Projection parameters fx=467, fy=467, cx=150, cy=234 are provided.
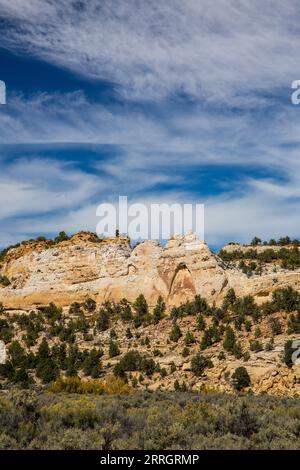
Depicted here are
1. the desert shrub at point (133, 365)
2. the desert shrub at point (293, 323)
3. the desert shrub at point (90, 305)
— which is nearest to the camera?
the desert shrub at point (133, 365)

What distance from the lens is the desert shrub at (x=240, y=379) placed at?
112 feet

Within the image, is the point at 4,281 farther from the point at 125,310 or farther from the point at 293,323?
the point at 293,323

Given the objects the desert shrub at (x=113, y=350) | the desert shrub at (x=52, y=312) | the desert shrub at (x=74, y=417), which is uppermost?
the desert shrub at (x=52, y=312)

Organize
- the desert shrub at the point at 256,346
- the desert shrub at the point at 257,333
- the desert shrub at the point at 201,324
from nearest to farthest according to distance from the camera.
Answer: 1. the desert shrub at the point at 256,346
2. the desert shrub at the point at 257,333
3. the desert shrub at the point at 201,324

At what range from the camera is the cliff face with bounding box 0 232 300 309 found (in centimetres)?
5300

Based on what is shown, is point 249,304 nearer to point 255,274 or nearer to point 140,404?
point 255,274

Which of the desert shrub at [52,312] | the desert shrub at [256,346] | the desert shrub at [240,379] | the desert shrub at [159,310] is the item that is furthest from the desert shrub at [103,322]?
the desert shrub at [240,379]

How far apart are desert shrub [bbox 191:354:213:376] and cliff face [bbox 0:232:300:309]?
45.2 ft

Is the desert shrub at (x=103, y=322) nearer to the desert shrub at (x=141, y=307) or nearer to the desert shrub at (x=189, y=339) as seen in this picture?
the desert shrub at (x=141, y=307)

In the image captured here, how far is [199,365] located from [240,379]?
456 centimetres

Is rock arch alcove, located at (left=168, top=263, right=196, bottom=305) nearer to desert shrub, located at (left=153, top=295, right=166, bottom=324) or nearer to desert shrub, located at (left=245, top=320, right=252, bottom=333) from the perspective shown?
desert shrub, located at (left=153, top=295, right=166, bottom=324)

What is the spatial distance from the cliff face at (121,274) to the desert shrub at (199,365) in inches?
542

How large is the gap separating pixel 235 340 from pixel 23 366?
19453 millimetres

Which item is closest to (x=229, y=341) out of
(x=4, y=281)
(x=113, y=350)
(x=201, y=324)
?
(x=201, y=324)
